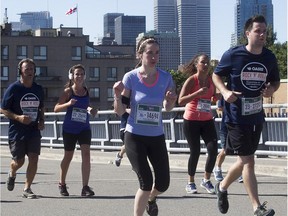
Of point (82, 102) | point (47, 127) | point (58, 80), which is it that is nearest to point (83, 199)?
point (82, 102)

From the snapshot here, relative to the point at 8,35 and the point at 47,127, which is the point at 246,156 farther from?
the point at 8,35

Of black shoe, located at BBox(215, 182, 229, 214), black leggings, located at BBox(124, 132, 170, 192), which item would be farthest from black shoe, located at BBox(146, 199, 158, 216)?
black shoe, located at BBox(215, 182, 229, 214)

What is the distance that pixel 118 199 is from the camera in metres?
11.5

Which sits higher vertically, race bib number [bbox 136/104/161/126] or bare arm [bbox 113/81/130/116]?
bare arm [bbox 113/81/130/116]

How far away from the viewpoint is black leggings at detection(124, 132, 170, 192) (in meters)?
8.22

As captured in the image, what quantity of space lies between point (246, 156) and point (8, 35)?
329 ft

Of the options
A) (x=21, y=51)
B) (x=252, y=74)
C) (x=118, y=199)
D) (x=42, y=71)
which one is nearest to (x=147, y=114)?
(x=252, y=74)

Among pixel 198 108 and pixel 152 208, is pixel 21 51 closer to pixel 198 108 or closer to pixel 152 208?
pixel 198 108

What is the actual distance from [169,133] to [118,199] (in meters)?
9.63

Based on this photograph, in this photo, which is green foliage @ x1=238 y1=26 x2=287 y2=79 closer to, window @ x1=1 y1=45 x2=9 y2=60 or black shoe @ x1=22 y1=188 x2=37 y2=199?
window @ x1=1 y1=45 x2=9 y2=60

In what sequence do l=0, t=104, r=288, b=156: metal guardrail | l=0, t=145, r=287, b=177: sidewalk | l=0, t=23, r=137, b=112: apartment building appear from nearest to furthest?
l=0, t=145, r=287, b=177: sidewalk, l=0, t=104, r=288, b=156: metal guardrail, l=0, t=23, r=137, b=112: apartment building

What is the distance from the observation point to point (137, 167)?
8.23 meters

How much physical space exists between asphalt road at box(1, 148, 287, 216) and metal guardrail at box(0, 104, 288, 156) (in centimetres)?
184

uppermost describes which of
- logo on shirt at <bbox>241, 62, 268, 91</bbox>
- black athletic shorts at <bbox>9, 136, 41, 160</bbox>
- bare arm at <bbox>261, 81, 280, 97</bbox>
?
logo on shirt at <bbox>241, 62, 268, 91</bbox>
